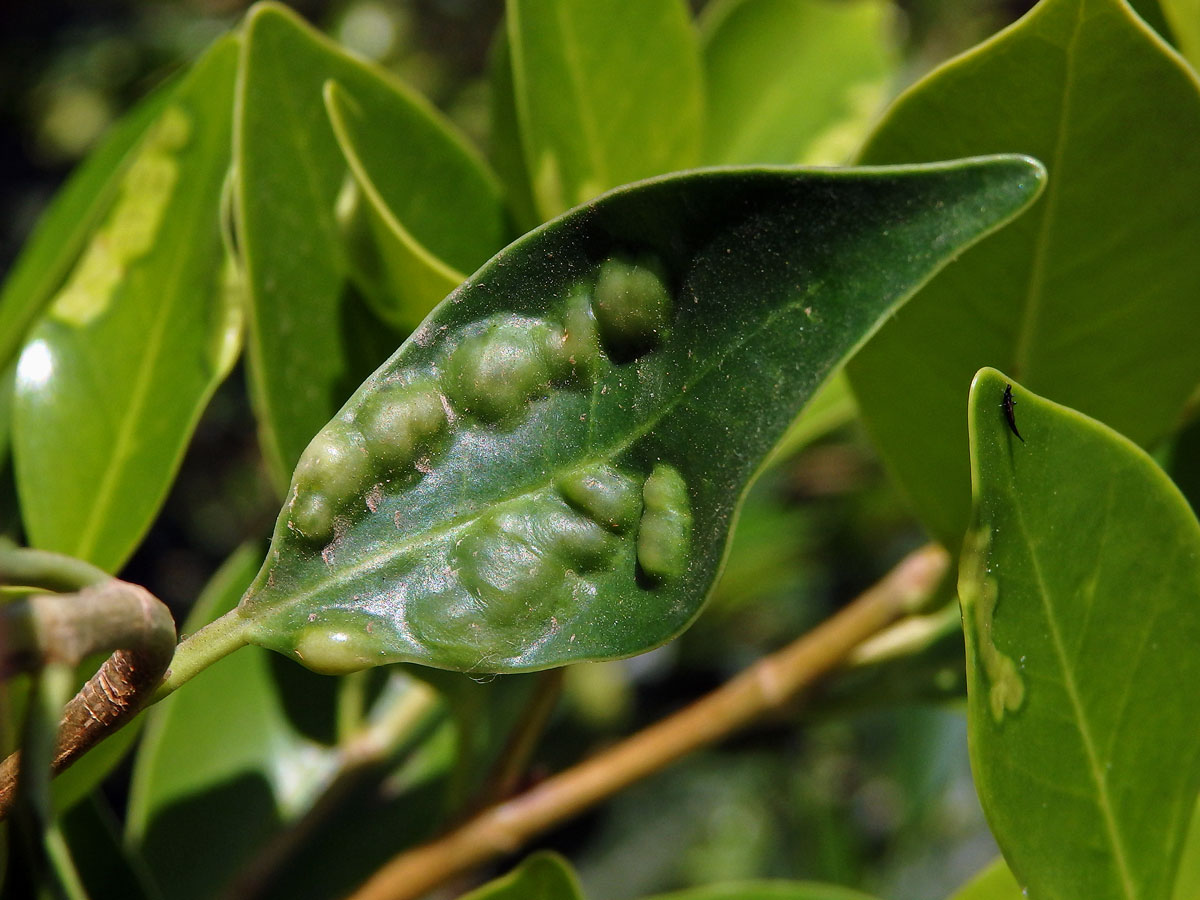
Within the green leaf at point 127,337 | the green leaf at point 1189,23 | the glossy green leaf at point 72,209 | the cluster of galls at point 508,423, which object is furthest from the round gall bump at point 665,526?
the glossy green leaf at point 72,209

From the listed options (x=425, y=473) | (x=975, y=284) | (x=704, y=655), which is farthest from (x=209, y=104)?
(x=704, y=655)

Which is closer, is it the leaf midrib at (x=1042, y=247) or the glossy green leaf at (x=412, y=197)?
the leaf midrib at (x=1042, y=247)

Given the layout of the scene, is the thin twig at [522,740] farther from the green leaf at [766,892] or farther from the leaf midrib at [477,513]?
the leaf midrib at [477,513]

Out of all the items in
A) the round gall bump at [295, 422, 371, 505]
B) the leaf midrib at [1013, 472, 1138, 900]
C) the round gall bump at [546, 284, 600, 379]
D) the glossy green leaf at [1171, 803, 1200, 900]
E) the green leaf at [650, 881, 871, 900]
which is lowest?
the green leaf at [650, 881, 871, 900]

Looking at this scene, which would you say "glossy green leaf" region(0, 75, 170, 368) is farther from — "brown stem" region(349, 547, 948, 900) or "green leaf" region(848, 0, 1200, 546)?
"green leaf" region(848, 0, 1200, 546)

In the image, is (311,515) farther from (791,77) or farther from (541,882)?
(791,77)

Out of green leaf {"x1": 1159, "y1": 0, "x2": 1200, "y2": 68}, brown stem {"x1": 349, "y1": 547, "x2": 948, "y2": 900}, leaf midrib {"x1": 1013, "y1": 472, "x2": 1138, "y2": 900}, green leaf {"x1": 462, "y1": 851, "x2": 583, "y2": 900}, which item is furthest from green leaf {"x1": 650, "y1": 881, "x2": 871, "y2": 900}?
green leaf {"x1": 1159, "y1": 0, "x2": 1200, "y2": 68}
